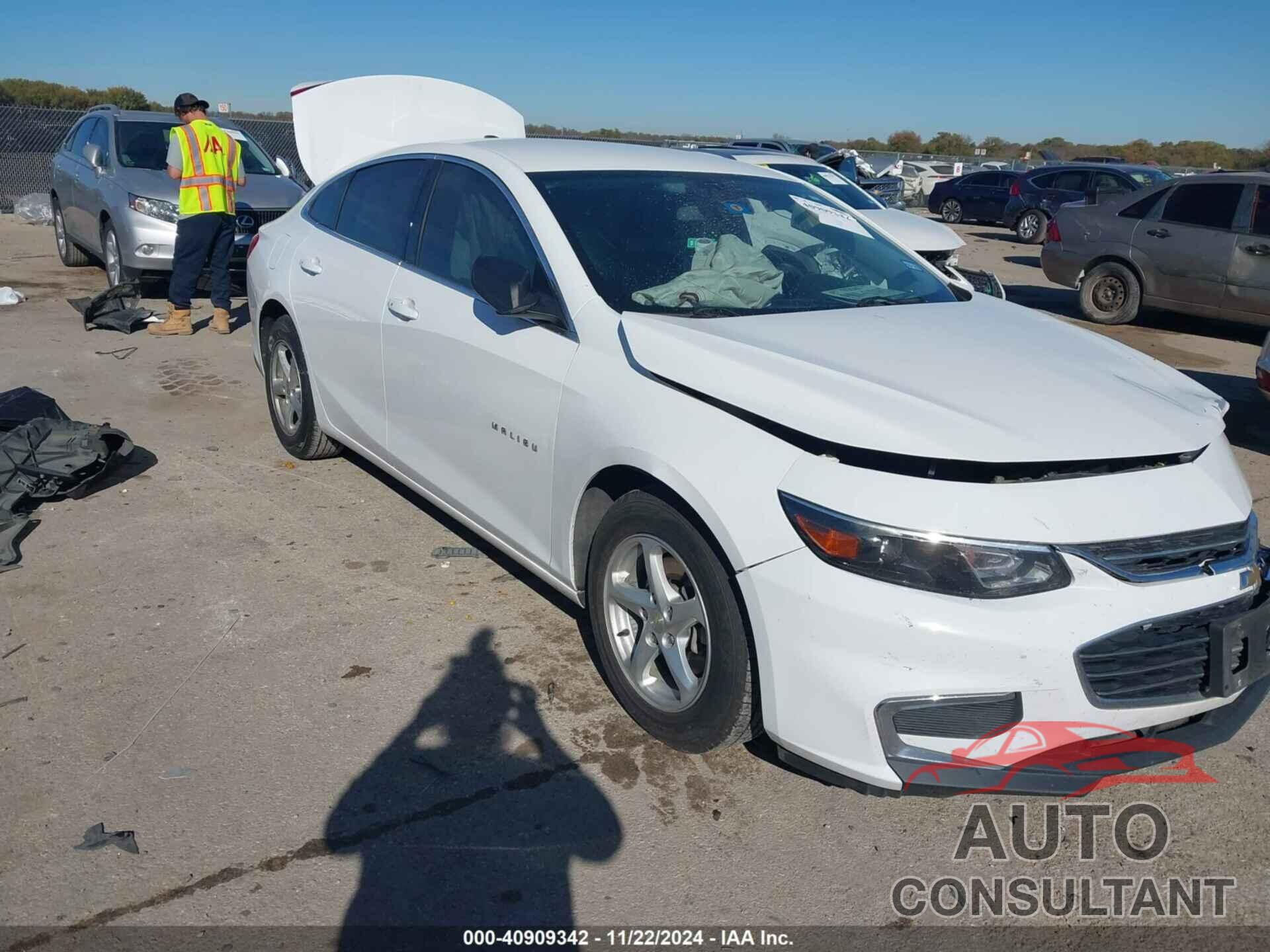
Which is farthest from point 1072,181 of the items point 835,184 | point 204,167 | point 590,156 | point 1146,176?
point 590,156

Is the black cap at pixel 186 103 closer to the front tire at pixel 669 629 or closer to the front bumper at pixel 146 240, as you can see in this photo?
the front bumper at pixel 146 240

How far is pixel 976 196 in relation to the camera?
24.9 m

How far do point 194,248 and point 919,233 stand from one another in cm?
636

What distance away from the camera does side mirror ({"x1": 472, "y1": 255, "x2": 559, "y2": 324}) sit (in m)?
3.45

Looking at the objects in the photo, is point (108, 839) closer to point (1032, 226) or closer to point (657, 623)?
point (657, 623)

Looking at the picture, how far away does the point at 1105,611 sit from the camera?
2506 millimetres

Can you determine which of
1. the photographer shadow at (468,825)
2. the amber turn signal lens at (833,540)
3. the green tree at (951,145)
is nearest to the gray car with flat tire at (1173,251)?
the amber turn signal lens at (833,540)

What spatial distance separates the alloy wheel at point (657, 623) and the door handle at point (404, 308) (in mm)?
1521

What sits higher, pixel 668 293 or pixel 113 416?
pixel 668 293

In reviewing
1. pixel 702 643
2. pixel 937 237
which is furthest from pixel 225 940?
pixel 937 237

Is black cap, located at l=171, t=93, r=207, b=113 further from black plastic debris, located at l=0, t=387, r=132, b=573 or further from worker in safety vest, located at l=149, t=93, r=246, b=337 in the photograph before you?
black plastic debris, located at l=0, t=387, r=132, b=573

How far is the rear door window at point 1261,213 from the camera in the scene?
9.87 metres

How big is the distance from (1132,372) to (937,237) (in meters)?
6.56

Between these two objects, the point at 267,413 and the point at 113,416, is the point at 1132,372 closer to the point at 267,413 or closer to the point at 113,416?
the point at 267,413
